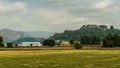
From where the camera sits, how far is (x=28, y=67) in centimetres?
4519

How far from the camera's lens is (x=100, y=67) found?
147ft

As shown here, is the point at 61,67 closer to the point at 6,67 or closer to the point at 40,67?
the point at 40,67

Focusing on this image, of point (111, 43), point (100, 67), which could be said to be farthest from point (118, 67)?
point (111, 43)

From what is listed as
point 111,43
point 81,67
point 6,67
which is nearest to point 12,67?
point 6,67

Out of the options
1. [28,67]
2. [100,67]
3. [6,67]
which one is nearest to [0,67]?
[6,67]

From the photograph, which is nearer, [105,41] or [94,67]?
[94,67]

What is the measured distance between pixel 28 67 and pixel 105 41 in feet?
507

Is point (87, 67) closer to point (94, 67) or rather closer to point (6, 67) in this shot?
point (94, 67)

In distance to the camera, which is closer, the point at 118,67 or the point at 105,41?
the point at 118,67

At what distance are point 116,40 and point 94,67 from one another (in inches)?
6204

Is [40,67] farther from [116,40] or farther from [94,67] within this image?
[116,40]

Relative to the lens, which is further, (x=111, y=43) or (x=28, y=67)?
(x=111, y=43)

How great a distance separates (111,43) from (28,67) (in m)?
152

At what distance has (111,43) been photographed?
632 ft
